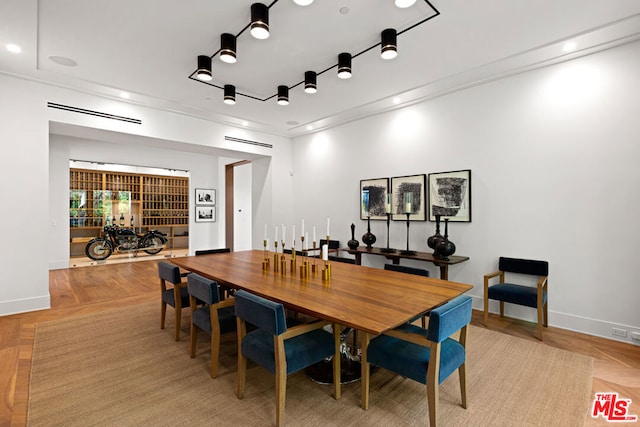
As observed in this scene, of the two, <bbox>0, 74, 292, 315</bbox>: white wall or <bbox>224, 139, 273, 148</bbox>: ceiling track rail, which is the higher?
<bbox>224, 139, 273, 148</bbox>: ceiling track rail

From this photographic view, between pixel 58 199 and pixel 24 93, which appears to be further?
pixel 58 199

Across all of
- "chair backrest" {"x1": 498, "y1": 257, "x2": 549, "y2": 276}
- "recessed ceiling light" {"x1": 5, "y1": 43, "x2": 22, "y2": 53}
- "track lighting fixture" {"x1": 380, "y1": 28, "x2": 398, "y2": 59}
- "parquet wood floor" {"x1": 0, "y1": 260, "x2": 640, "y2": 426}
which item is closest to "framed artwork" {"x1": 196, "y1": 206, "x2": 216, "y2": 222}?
"parquet wood floor" {"x1": 0, "y1": 260, "x2": 640, "y2": 426}

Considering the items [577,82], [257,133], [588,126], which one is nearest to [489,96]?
[577,82]

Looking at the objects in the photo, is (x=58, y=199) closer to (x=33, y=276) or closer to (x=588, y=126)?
(x=33, y=276)

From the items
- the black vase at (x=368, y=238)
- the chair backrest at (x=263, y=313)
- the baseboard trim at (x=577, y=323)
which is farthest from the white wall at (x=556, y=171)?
the chair backrest at (x=263, y=313)

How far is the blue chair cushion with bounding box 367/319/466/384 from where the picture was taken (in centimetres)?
182

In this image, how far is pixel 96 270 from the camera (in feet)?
22.5

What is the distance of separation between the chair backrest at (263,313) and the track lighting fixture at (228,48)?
216cm

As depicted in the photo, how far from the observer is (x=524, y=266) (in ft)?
11.9

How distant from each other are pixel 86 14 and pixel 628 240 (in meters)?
5.58

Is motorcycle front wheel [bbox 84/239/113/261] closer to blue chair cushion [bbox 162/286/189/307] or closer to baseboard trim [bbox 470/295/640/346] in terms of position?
blue chair cushion [bbox 162/286/189/307]

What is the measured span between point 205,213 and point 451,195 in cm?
735

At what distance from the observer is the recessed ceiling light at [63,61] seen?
3408 mm

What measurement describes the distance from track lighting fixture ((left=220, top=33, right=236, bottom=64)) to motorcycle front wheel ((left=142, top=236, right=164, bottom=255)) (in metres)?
7.36
